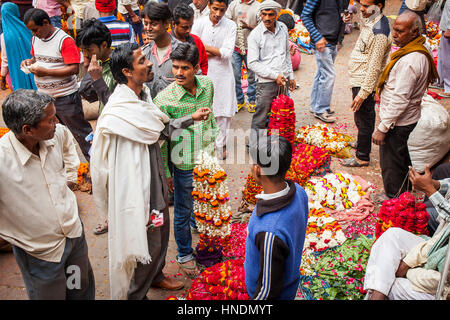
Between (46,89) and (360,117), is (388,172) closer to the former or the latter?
(360,117)

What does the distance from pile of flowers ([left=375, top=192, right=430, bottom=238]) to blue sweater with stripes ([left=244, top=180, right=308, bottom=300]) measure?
3.76 feet

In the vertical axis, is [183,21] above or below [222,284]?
above

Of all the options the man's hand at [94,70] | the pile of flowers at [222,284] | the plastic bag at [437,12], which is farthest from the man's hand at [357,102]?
the plastic bag at [437,12]

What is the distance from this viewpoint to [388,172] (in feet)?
14.4

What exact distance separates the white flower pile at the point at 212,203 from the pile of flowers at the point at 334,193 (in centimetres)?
137

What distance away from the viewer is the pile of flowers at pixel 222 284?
282 cm

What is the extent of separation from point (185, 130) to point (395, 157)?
97.6 inches

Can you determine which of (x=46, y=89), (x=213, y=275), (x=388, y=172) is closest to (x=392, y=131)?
(x=388, y=172)

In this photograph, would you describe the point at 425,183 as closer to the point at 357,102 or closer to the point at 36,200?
the point at 357,102

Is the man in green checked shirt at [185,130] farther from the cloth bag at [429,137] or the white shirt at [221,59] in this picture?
the cloth bag at [429,137]

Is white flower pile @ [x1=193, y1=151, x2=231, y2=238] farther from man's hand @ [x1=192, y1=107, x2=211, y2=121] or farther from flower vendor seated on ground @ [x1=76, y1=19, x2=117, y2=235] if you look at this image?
flower vendor seated on ground @ [x1=76, y1=19, x2=117, y2=235]

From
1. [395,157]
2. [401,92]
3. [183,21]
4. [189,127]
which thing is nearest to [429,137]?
[395,157]

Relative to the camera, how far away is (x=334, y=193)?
4.48m
